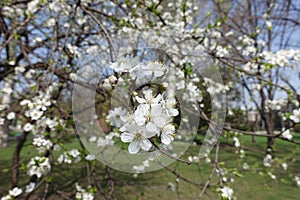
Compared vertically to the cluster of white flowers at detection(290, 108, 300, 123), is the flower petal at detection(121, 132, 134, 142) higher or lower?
higher

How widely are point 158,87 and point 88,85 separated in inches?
15.3

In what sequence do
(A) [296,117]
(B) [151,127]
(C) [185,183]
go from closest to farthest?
(B) [151,127], (A) [296,117], (C) [185,183]

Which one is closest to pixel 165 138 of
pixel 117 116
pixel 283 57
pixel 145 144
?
pixel 145 144

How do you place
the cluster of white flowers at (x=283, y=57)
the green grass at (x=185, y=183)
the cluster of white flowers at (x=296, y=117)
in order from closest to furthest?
1. the cluster of white flowers at (x=296, y=117)
2. the cluster of white flowers at (x=283, y=57)
3. the green grass at (x=185, y=183)

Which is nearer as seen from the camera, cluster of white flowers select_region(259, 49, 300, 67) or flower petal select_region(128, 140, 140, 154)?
flower petal select_region(128, 140, 140, 154)

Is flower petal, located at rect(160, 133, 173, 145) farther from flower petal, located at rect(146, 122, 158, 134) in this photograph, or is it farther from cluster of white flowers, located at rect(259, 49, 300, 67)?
cluster of white flowers, located at rect(259, 49, 300, 67)

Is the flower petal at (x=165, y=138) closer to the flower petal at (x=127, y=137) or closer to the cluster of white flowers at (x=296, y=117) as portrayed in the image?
the flower petal at (x=127, y=137)

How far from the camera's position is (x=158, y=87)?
0.68m

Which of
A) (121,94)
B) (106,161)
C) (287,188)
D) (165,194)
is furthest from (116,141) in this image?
(287,188)

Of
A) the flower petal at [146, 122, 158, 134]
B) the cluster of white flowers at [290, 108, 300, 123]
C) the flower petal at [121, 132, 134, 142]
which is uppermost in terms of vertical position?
the flower petal at [146, 122, 158, 134]

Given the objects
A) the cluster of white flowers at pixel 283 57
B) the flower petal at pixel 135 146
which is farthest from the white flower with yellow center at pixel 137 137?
the cluster of white flowers at pixel 283 57

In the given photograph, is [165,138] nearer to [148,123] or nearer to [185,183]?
[148,123]

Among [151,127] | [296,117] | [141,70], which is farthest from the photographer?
[296,117]

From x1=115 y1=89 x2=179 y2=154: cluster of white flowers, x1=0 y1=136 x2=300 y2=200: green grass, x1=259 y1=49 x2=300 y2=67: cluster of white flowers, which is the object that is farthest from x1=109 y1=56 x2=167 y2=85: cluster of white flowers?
x1=0 y1=136 x2=300 y2=200: green grass
